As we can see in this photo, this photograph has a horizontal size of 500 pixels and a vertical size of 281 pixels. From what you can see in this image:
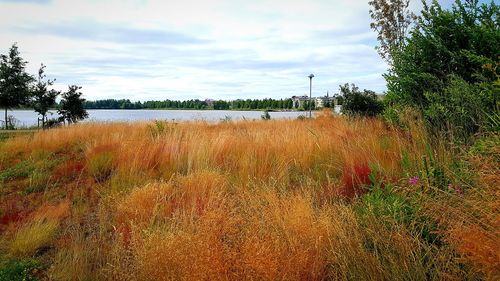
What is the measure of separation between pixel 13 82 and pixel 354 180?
1097 inches

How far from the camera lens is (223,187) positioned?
17.5 feet

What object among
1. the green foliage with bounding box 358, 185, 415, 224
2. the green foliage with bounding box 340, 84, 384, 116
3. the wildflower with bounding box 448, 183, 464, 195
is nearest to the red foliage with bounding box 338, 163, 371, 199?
the green foliage with bounding box 358, 185, 415, 224

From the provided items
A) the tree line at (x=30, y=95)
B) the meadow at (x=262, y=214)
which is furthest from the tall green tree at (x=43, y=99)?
the meadow at (x=262, y=214)

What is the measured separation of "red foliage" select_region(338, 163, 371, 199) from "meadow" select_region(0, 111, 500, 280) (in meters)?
0.02

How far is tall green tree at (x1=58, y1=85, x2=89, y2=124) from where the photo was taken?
25.0 meters

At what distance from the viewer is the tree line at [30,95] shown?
25.1 metres

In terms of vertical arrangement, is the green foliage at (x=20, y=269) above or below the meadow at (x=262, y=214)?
below

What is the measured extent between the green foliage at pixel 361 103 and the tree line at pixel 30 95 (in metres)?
17.1

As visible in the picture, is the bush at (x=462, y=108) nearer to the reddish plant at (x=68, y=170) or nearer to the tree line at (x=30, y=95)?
the reddish plant at (x=68, y=170)

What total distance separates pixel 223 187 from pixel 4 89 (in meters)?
26.5

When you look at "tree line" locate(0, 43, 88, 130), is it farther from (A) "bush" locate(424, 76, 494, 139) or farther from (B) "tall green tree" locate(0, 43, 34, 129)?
(A) "bush" locate(424, 76, 494, 139)

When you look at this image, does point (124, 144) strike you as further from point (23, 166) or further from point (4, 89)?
point (4, 89)

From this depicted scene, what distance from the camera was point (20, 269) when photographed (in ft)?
12.9

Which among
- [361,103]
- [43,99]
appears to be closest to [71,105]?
[43,99]
